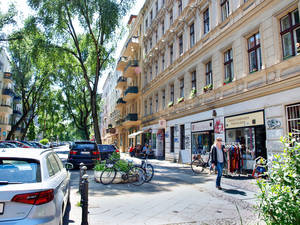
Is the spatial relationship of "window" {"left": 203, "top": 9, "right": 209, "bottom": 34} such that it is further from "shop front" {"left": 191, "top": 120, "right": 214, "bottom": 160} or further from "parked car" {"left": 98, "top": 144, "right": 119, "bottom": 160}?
"parked car" {"left": 98, "top": 144, "right": 119, "bottom": 160}

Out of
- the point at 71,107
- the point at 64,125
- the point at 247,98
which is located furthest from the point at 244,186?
the point at 64,125

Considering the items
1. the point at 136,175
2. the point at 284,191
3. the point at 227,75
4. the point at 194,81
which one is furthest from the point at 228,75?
the point at 284,191

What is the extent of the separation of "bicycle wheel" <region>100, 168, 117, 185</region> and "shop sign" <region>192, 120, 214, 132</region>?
24.1ft

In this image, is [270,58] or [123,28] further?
[123,28]

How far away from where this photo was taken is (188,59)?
17125 millimetres

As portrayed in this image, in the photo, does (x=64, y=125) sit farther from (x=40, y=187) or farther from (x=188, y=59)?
(x=40, y=187)

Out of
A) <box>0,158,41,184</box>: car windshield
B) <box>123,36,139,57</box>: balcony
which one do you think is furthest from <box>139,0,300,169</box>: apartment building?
<box>123,36,139,57</box>: balcony

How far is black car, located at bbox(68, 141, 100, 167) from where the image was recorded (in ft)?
42.5

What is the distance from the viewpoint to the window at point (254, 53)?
1083 centimetres

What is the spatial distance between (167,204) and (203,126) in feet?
30.9

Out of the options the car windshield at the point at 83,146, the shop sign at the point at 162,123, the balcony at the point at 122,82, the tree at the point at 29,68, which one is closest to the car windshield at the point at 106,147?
the car windshield at the point at 83,146

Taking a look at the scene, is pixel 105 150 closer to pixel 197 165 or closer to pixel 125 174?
pixel 197 165

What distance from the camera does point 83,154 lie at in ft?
42.8

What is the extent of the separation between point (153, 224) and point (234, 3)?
39.0ft
